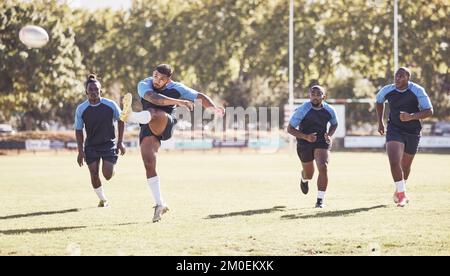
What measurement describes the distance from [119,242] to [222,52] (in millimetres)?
44188

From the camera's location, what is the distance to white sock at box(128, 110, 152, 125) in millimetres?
9773

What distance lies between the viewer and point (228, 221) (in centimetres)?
993

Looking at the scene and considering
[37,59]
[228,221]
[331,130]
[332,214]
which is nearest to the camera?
[228,221]

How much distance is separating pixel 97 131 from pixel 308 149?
11.9 feet

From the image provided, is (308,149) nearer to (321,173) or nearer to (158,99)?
(321,173)

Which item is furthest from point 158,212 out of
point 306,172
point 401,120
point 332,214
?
point 401,120

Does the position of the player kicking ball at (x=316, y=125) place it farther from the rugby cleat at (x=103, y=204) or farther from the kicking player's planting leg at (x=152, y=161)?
the rugby cleat at (x=103, y=204)

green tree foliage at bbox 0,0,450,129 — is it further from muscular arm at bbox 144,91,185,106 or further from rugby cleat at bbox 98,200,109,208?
muscular arm at bbox 144,91,185,106

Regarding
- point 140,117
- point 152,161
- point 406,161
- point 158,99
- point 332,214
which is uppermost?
point 158,99

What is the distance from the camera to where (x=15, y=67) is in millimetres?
44281

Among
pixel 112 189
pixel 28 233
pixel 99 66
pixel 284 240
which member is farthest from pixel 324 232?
pixel 99 66

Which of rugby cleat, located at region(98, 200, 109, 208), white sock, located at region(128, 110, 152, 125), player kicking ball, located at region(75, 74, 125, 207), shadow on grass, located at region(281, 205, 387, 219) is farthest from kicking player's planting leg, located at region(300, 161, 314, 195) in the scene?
white sock, located at region(128, 110, 152, 125)

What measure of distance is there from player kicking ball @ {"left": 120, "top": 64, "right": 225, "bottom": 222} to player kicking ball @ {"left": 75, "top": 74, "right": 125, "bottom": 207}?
1.76 meters

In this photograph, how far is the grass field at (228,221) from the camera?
7547mm
